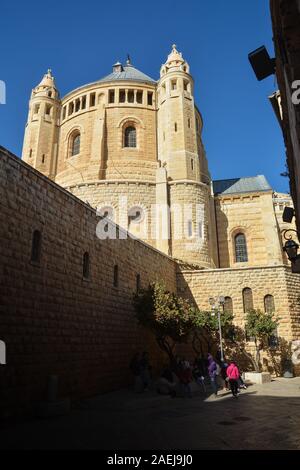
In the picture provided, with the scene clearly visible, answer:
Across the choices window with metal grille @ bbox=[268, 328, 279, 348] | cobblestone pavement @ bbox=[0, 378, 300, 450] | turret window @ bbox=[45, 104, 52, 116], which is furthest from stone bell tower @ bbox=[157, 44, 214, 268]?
cobblestone pavement @ bbox=[0, 378, 300, 450]

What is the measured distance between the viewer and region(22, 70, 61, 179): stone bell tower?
106 ft

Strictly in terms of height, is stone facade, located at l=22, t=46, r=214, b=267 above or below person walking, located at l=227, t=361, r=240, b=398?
above

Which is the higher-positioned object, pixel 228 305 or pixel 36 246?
pixel 36 246

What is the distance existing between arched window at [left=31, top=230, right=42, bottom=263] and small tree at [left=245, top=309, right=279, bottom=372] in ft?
42.6

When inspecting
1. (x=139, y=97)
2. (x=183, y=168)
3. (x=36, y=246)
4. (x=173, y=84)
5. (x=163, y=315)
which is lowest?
(x=163, y=315)

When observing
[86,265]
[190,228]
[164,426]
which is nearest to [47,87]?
[190,228]

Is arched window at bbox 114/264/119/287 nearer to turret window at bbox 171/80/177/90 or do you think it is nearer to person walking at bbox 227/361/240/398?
person walking at bbox 227/361/240/398

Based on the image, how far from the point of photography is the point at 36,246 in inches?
400

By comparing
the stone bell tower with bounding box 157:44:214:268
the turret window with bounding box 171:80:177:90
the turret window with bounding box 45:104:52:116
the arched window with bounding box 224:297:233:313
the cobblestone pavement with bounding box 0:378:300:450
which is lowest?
the cobblestone pavement with bounding box 0:378:300:450

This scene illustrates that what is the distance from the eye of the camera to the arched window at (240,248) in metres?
28.4

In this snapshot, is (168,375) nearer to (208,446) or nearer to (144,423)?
(144,423)

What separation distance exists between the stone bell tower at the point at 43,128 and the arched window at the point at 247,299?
65.8 ft

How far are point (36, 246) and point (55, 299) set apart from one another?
65.6 inches

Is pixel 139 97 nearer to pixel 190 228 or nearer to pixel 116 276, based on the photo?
pixel 190 228
